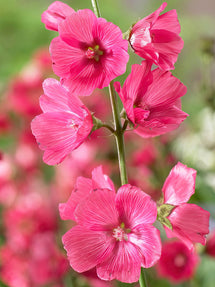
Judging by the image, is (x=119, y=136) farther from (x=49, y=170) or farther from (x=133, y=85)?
(x=49, y=170)

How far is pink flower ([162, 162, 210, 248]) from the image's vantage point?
0.93 ft

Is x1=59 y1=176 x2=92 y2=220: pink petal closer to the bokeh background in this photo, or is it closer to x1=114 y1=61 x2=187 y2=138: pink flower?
x1=114 y1=61 x2=187 y2=138: pink flower

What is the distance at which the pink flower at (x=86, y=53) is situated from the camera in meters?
0.27

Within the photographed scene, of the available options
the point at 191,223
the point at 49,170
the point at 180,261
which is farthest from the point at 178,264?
the point at 49,170

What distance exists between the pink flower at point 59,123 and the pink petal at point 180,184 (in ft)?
0.22

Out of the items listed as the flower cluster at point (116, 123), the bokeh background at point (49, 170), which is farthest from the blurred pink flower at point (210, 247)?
the flower cluster at point (116, 123)

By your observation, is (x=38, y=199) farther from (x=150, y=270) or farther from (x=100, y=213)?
(x=100, y=213)

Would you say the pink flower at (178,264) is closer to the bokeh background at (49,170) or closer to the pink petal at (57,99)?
the bokeh background at (49,170)

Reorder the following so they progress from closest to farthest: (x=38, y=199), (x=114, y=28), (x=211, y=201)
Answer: (x=114, y=28)
(x=211, y=201)
(x=38, y=199)

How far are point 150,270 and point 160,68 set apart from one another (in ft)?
1.40

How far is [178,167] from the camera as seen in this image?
29 cm

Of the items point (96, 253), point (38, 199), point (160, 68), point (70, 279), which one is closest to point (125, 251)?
point (96, 253)

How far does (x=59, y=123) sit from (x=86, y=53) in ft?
0.17

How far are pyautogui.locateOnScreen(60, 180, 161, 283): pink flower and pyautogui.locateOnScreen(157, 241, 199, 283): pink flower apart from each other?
222 mm
